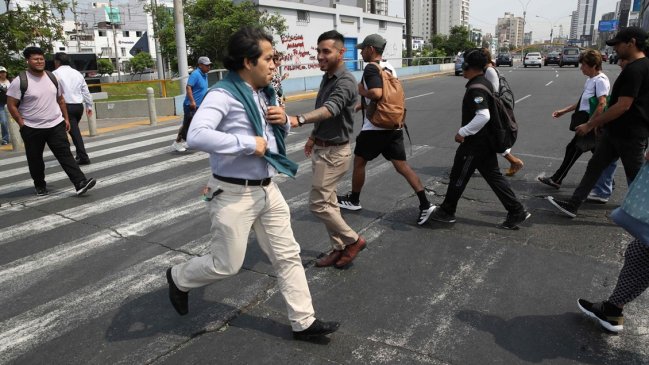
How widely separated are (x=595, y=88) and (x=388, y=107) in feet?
8.68

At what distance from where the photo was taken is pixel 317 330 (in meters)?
2.88

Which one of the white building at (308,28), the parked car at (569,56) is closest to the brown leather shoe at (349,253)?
the white building at (308,28)

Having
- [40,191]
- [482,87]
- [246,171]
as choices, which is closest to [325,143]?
[246,171]

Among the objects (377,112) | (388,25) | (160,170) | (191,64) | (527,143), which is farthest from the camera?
(388,25)

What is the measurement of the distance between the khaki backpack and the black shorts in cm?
15

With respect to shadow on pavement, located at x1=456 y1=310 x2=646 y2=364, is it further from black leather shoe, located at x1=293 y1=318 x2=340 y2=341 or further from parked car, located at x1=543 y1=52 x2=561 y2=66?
parked car, located at x1=543 y1=52 x2=561 y2=66

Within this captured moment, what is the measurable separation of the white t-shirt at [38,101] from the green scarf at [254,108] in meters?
4.53

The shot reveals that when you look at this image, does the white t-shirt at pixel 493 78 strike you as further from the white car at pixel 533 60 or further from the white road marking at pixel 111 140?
the white car at pixel 533 60

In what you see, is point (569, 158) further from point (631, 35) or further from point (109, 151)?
point (109, 151)

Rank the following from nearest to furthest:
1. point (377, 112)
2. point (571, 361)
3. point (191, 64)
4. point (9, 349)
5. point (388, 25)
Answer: point (571, 361)
point (9, 349)
point (377, 112)
point (191, 64)
point (388, 25)

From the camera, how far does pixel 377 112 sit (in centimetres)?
461

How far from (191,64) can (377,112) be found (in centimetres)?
2535

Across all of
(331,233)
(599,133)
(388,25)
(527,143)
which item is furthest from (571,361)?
(388,25)

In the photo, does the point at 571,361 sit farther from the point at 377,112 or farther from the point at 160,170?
the point at 160,170
